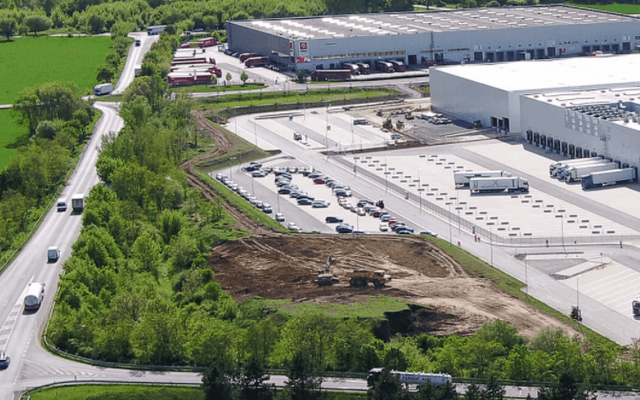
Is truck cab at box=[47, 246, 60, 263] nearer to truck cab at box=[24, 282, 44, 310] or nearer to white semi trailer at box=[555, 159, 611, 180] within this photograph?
truck cab at box=[24, 282, 44, 310]

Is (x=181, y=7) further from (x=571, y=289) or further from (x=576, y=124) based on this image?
(x=571, y=289)

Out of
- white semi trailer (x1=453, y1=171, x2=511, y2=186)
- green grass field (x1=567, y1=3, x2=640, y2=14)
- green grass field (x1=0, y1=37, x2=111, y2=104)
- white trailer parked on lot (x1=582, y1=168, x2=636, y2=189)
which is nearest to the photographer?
white trailer parked on lot (x1=582, y1=168, x2=636, y2=189)

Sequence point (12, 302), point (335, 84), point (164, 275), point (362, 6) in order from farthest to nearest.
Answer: point (362, 6), point (335, 84), point (164, 275), point (12, 302)

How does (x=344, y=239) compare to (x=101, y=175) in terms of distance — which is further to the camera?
(x=101, y=175)

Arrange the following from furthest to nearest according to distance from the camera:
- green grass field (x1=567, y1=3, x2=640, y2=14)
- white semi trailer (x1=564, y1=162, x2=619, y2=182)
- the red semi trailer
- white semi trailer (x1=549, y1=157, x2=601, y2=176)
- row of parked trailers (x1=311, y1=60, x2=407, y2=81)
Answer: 1. green grass field (x1=567, y1=3, x2=640, y2=14)
2. row of parked trailers (x1=311, y1=60, x2=407, y2=81)
3. the red semi trailer
4. white semi trailer (x1=549, y1=157, x2=601, y2=176)
5. white semi trailer (x1=564, y1=162, x2=619, y2=182)

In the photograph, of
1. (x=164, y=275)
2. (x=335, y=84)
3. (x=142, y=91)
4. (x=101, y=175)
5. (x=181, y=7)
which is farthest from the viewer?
(x=181, y=7)

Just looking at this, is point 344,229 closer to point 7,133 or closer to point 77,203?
point 77,203

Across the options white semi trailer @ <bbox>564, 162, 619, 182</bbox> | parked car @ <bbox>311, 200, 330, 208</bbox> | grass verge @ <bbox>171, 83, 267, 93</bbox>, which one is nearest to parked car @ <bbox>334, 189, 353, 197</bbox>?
parked car @ <bbox>311, 200, 330, 208</bbox>

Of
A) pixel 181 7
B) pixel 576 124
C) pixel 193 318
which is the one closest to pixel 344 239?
pixel 193 318
